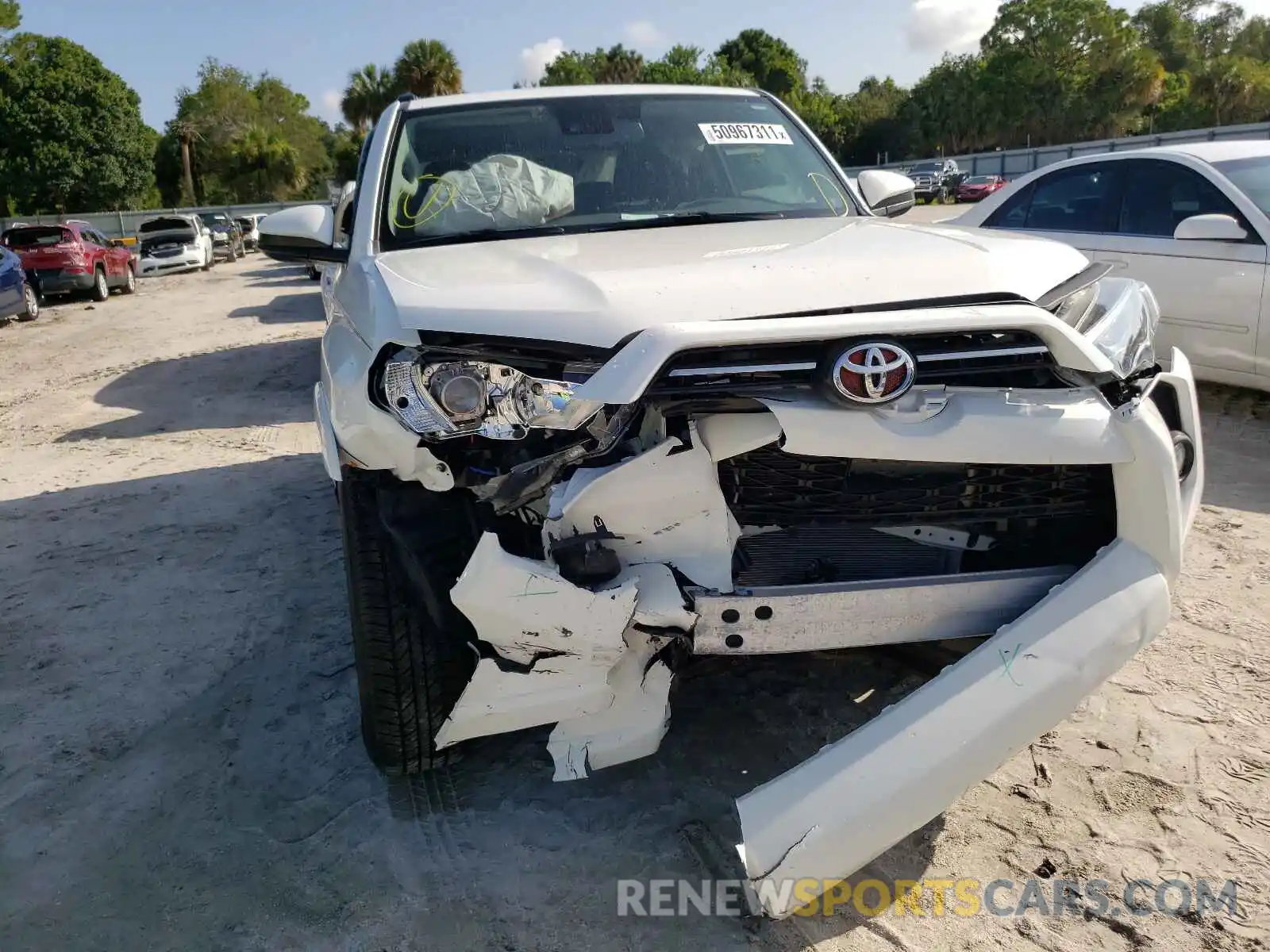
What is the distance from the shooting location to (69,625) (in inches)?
150

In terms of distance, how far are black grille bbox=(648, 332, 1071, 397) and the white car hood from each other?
3.8 inches

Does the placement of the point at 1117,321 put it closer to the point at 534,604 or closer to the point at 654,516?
the point at 654,516

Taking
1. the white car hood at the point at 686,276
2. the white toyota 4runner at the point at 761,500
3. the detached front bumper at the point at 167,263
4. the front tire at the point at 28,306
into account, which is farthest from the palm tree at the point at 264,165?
the white toyota 4runner at the point at 761,500

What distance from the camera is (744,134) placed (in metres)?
3.71

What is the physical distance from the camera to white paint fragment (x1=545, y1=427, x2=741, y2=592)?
210 centimetres

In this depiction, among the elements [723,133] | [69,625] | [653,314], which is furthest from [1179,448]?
[69,625]

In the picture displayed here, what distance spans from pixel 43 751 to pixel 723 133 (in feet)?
10.2

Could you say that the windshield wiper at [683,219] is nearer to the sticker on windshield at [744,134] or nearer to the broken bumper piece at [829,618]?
the sticker on windshield at [744,134]

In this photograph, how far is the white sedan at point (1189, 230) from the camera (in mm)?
5418

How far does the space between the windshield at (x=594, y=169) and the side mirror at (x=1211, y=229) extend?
2892 mm

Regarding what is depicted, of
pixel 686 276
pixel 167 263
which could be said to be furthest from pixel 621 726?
pixel 167 263

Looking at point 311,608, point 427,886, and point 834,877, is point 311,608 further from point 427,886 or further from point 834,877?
point 834,877

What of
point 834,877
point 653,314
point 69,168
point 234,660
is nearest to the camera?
point 834,877

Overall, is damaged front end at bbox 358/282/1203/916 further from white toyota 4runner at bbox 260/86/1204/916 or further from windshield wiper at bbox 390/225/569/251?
windshield wiper at bbox 390/225/569/251
